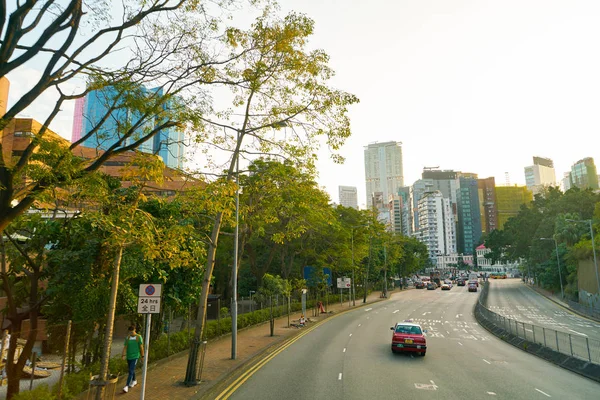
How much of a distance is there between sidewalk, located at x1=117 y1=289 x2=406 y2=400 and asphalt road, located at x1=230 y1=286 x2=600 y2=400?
111 cm

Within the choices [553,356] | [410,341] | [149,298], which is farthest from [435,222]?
[149,298]

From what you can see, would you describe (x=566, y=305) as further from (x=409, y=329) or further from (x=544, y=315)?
(x=409, y=329)

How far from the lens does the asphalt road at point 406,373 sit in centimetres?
1138

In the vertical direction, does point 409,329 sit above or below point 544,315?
above

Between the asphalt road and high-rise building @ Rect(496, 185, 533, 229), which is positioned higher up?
high-rise building @ Rect(496, 185, 533, 229)

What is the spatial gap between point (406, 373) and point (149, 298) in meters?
9.48

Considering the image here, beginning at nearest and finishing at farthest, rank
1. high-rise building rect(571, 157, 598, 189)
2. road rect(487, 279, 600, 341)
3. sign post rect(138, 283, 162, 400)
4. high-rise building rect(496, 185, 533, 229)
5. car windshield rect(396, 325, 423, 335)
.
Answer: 1. sign post rect(138, 283, 162, 400)
2. car windshield rect(396, 325, 423, 335)
3. road rect(487, 279, 600, 341)
4. high-rise building rect(496, 185, 533, 229)
5. high-rise building rect(571, 157, 598, 189)

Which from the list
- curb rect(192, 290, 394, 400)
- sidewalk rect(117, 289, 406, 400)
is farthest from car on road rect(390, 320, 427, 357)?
sidewalk rect(117, 289, 406, 400)

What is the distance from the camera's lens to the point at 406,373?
45.6 feet

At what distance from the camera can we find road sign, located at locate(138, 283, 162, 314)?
955 centimetres

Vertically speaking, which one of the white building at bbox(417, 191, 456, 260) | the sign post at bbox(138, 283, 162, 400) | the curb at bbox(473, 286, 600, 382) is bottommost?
the curb at bbox(473, 286, 600, 382)

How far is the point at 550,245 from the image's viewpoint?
69.9 metres

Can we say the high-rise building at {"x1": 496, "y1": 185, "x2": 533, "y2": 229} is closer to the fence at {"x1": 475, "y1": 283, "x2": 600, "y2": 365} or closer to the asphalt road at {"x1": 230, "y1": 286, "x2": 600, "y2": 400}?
the fence at {"x1": 475, "y1": 283, "x2": 600, "y2": 365}

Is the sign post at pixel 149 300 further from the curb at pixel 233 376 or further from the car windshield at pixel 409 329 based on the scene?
the car windshield at pixel 409 329
